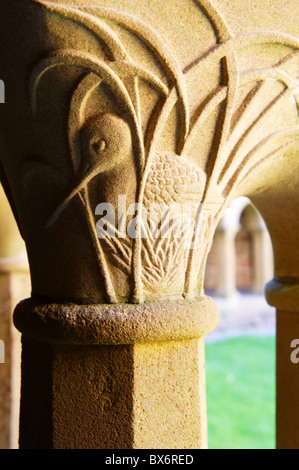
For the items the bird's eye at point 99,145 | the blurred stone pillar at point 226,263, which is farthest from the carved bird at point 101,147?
the blurred stone pillar at point 226,263

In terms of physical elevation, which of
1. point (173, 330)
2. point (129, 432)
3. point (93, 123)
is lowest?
point (129, 432)

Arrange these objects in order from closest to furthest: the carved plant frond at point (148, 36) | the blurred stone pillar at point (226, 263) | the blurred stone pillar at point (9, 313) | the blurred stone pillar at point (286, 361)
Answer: the carved plant frond at point (148, 36) < the blurred stone pillar at point (286, 361) < the blurred stone pillar at point (9, 313) < the blurred stone pillar at point (226, 263)

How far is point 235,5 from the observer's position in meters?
0.79

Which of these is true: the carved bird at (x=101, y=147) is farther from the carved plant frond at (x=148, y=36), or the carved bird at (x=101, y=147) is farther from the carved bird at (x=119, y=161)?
the carved plant frond at (x=148, y=36)

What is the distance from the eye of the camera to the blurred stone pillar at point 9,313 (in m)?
1.84

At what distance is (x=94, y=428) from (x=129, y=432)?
6cm

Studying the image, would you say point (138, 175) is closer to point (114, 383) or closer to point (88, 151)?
point (88, 151)

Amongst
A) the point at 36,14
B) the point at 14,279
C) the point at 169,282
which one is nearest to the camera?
the point at 36,14

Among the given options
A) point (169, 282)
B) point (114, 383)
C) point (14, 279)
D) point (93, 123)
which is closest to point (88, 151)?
point (93, 123)

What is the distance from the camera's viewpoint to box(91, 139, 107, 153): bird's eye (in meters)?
0.73

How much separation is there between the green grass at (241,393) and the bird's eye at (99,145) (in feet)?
10.4

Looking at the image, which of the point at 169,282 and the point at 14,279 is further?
the point at 14,279

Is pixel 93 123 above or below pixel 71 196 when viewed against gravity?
above

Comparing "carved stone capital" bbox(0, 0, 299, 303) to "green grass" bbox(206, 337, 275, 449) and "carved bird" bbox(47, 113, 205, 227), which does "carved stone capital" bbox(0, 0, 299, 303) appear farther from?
"green grass" bbox(206, 337, 275, 449)
